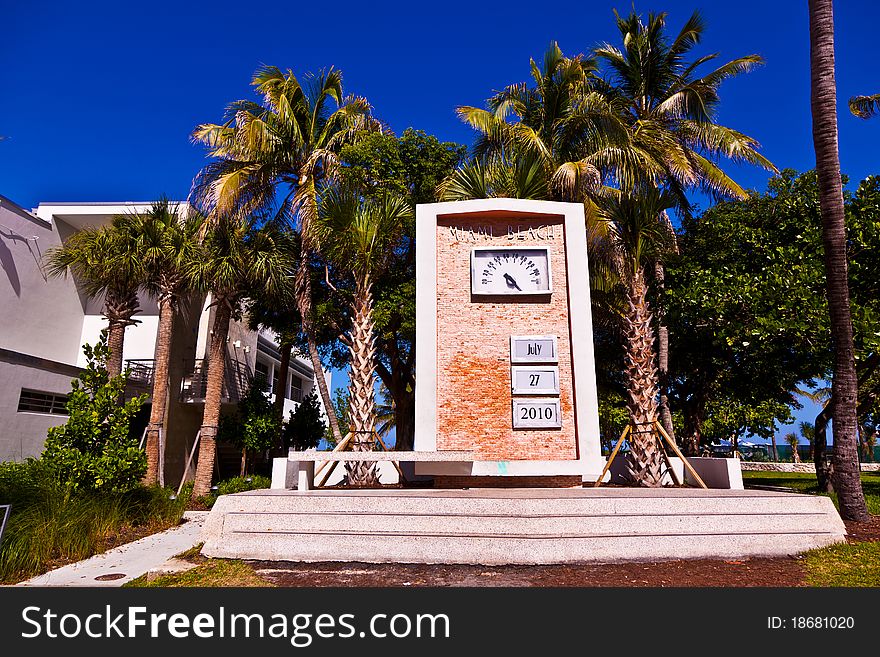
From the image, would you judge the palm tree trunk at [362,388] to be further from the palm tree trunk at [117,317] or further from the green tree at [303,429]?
the green tree at [303,429]

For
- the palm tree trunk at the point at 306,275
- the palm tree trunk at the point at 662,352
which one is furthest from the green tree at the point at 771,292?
the palm tree trunk at the point at 306,275

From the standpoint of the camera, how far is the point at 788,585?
6.02 meters

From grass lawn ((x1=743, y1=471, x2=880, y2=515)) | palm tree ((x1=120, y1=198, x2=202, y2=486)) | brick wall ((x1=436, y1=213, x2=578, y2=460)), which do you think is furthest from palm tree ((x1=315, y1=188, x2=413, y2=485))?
grass lawn ((x1=743, y1=471, x2=880, y2=515))

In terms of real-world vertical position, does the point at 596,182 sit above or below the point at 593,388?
above

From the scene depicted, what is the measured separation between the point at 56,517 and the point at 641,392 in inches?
429

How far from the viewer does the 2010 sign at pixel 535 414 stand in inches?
404

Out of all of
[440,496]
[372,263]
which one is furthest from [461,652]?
[372,263]

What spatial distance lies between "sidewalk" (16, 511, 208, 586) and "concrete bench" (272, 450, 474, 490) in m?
1.78

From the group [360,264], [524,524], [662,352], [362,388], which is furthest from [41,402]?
[662,352]

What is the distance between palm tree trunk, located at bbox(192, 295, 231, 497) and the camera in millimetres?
15094

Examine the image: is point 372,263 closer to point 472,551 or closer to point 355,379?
point 355,379

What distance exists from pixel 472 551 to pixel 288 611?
2850mm

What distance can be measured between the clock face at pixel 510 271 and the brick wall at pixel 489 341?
0.69 ft

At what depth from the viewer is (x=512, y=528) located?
722cm
